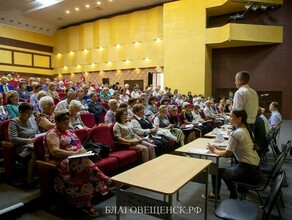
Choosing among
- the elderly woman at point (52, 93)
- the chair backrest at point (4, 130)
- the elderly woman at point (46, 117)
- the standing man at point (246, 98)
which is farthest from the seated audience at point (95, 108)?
the standing man at point (246, 98)

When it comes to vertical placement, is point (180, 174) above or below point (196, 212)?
above

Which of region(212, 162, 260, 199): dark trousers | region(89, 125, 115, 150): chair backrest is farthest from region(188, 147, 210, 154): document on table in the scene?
region(89, 125, 115, 150): chair backrest

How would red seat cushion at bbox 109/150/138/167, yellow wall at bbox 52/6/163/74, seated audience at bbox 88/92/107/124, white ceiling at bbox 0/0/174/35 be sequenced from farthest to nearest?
1. yellow wall at bbox 52/6/163/74
2. white ceiling at bbox 0/0/174/35
3. seated audience at bbox 88/92/107/124
4. red seat cushion at bbox 109/150/138/167

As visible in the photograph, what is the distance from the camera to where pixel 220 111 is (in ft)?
30.6

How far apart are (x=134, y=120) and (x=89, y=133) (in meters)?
1.03

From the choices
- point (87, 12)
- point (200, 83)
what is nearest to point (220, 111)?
point (200, 83)

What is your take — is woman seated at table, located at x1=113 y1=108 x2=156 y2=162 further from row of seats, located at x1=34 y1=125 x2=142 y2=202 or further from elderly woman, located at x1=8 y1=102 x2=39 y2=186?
elderly woman, located at x1=8 y1=102 x2=39 y2=186

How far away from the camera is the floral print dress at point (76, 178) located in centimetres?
250

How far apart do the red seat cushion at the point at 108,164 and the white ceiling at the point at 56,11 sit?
11742mm

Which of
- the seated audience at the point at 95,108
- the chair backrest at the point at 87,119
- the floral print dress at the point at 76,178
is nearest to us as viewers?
the floral print dress at the point at 76,178

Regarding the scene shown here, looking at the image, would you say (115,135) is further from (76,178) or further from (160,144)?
(76,178)

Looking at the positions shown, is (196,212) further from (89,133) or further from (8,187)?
(8,187)

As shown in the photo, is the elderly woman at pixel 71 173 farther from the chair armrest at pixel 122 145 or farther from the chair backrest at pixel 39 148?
the chair armrest at pixel 122 145

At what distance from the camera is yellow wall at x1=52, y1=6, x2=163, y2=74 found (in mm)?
13547
